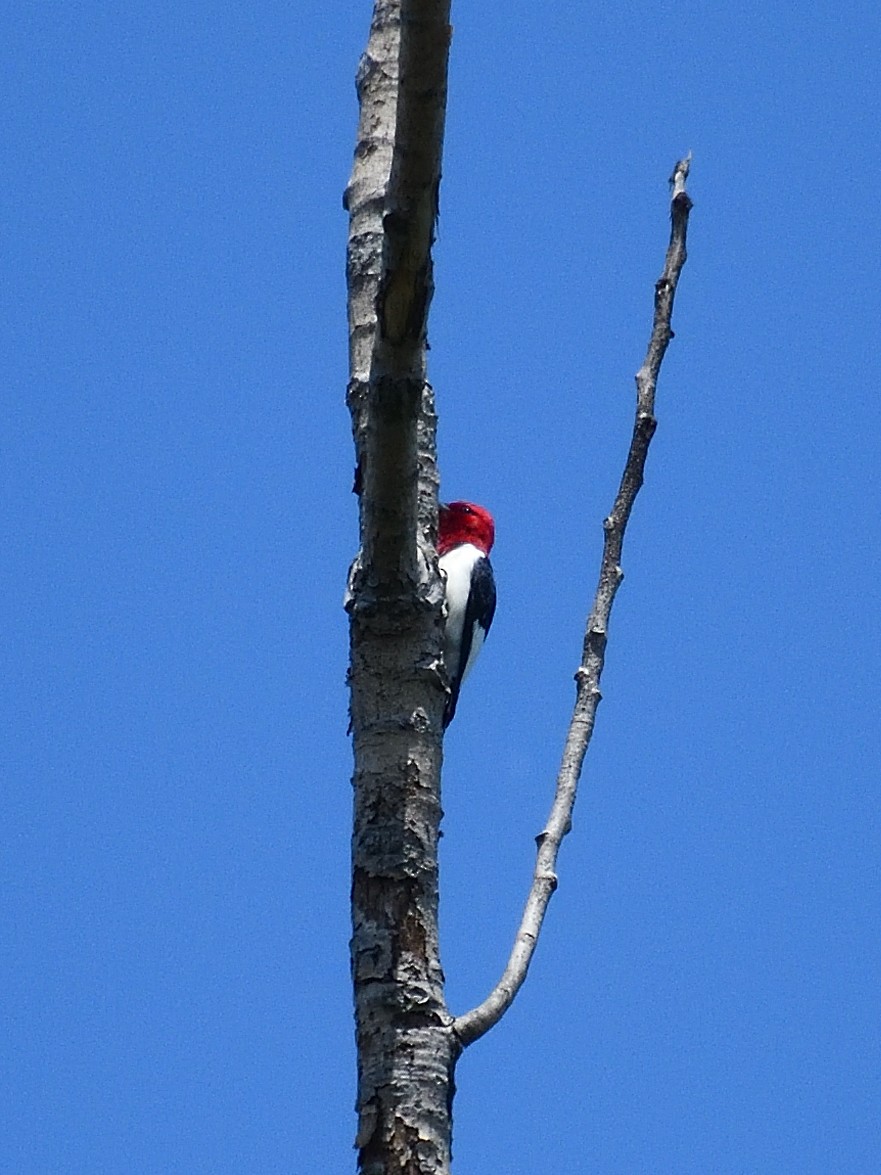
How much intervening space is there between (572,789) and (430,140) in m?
1.43

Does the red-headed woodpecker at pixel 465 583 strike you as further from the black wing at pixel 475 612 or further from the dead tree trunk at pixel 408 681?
the dead tree trunk at pixel 408 681

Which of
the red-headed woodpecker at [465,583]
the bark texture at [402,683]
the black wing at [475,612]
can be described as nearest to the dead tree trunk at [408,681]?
the bark texture at [402,683]

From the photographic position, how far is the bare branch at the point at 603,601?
3.36 meters

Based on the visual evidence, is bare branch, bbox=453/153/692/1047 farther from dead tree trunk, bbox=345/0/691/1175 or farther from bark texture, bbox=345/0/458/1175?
bark texture, bbox=345/0/458/1175

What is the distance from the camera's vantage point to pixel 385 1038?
9.77ft

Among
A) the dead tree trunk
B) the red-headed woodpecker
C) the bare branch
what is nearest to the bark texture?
the dead tree trunk

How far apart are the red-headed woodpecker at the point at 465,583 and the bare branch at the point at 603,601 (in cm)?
238

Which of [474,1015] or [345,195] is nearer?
[474,1015]

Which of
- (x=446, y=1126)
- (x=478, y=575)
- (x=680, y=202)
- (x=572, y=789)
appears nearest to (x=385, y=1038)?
(x=446, y=1126)

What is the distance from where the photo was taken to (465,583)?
6941mm

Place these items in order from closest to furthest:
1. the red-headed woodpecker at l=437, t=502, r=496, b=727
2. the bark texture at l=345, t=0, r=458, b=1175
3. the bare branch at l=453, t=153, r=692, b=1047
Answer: the bark texture at l=345, t=0, r=458, b=1175 < the bare branch at l=453, t=153, r=692, b=1047 < the red-headed woodpecker at l=437, t=502, r=496, b=727

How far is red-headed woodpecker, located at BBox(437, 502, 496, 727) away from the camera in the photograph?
256 inches

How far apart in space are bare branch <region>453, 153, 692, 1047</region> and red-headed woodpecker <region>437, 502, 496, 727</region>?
2385 millimetres

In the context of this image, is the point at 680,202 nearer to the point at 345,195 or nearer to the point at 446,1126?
the point at 345,195
